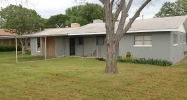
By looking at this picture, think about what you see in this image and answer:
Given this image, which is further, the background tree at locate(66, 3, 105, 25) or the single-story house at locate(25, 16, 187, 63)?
the background tree at locate(66, 3, 105, 25)

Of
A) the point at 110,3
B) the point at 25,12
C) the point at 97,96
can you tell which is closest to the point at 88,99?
the point at 97,96

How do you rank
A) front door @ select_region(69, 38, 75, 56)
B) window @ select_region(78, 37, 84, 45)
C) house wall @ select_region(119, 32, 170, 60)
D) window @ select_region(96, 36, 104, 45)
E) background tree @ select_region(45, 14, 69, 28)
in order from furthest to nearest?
1. background tree @ select_region(45, 14, 69, 28)
2. front door @ select_region(69, 38, 75, 56)
3. window @ select_region(78, 37, 84, 45)
4. window @ select_region(96, 36, 104, 45)
5. house wall @ select_region(119, 32, 170, 60)

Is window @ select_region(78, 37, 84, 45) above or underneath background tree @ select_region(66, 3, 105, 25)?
underneath

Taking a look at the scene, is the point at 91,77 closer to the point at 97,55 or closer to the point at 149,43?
the point at 149,43

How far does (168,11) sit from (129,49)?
4085cm

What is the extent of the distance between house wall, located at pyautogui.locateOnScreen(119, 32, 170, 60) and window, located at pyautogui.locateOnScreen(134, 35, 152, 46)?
320 mm

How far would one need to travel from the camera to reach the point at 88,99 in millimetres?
6105

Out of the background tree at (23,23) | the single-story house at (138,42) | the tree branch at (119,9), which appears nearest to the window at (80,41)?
the single-story house at (138,42)

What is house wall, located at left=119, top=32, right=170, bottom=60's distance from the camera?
52.1ft

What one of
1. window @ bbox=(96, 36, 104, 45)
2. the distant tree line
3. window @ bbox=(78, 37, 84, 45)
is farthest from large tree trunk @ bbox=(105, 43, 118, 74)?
the distant tree line

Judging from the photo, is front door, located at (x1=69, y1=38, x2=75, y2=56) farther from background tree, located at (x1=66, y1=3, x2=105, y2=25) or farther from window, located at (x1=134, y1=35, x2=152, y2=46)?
background tree, located at (x1=66, y1=3, x2=105, y2=25)

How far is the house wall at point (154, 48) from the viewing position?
1588 centimetres

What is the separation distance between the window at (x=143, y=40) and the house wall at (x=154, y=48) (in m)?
0.32

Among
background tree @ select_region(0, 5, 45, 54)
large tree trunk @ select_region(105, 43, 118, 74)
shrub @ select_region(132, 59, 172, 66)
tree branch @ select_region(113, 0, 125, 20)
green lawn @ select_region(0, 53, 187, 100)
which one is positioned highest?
background tree @ select_region(0, 5, 45, 54)
